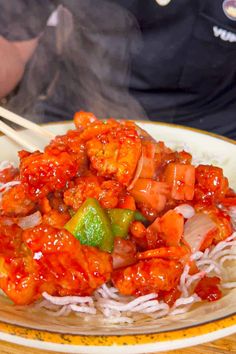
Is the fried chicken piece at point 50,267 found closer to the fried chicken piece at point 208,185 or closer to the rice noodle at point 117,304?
the rice noodle at point 117,304

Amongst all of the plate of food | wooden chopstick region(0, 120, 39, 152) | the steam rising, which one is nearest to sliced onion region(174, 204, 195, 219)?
the plate of food

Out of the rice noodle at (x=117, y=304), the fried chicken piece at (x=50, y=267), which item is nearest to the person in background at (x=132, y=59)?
the rice noodle at (x=117, y=304)

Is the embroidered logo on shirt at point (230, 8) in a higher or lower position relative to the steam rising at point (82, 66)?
higher

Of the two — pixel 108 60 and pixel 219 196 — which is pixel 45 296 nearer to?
pixel 219 196

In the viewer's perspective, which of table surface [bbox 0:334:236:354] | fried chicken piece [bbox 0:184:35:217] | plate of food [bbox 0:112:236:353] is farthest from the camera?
fried chicken piece [bbox 0:184:35:217]

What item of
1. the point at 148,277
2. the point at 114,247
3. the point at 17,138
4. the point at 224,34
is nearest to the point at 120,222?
the point at 114,247

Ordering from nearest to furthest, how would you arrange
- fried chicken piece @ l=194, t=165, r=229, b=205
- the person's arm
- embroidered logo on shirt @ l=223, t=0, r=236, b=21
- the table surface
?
the table surface < fried chicken piece @ l=194, t=165, r=229, b=205 < embroidered logo on shirt @ l=223, t=0, r=236, b=21 < the person's arm

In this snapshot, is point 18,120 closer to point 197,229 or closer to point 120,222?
point 120,222

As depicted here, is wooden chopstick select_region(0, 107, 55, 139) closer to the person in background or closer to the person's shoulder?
the person in background
